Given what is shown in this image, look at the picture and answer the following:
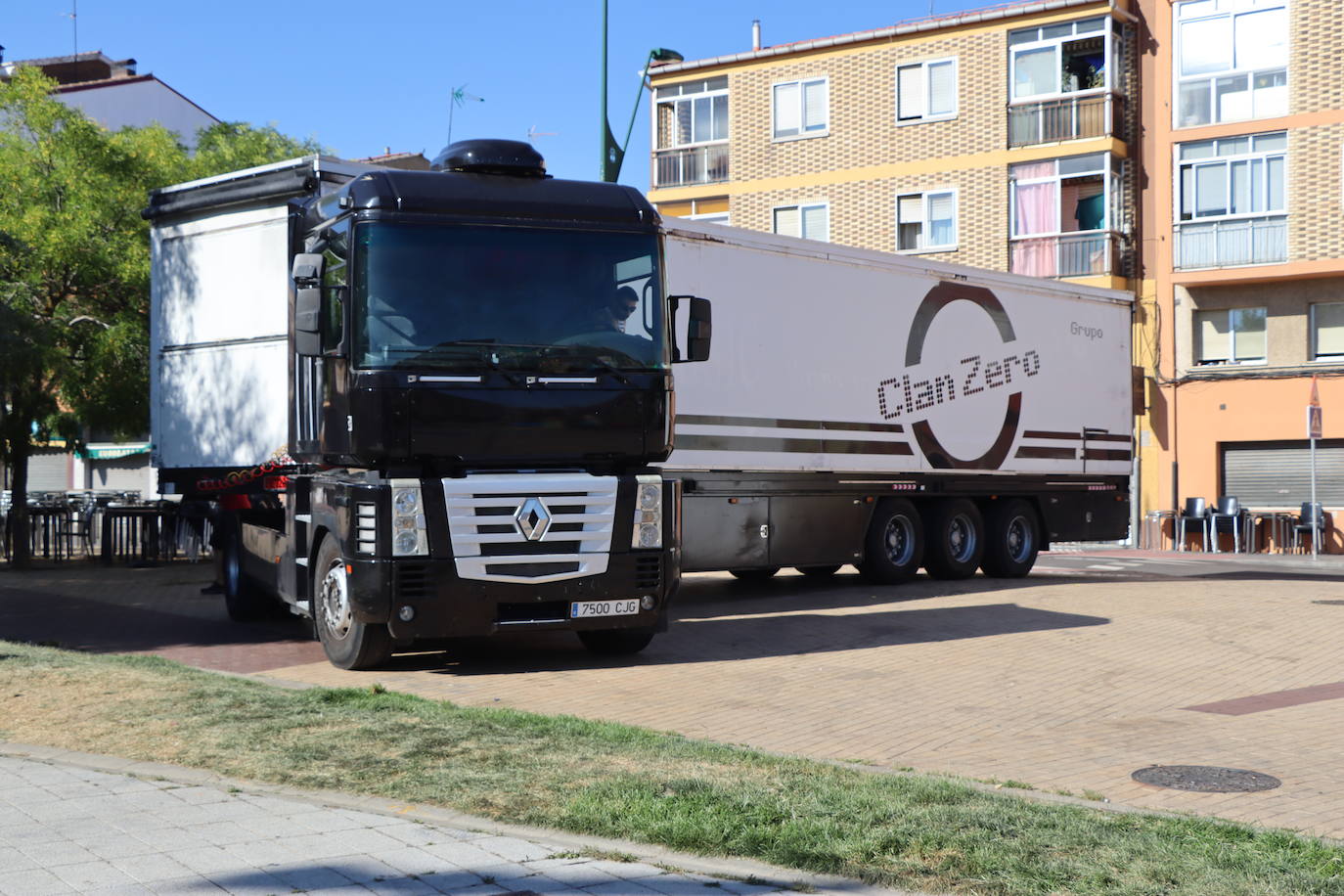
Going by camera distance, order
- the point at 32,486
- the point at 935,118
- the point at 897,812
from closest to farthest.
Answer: the point at 897,812 < the point at 935,118 < the point at 32,486

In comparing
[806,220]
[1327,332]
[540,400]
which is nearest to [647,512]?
[540,400]

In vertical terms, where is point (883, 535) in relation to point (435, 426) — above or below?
below

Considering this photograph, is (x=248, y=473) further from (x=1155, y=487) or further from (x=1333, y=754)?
(x=1155, y=487)

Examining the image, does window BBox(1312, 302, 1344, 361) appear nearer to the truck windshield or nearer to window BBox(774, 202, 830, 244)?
window BBox(774, 202, 830, 244)

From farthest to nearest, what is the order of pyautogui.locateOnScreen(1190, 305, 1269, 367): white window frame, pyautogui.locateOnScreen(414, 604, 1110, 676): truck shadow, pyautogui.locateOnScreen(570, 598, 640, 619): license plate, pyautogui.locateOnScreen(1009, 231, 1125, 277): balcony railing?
1. pyautogui.locateOnScreen(1009, 231, 1125, 277): balcony railing
2. pyautogui.locateOnScreen(1190, 305, 1269, 367): white window frame
3. pyautogui.locateOnScreen(414, 604, 1110, 676): truck shadow
4. pyautogui.locateOnScreen(570, 598, 640, 619): license plate

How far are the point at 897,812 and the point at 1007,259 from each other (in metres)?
29.6

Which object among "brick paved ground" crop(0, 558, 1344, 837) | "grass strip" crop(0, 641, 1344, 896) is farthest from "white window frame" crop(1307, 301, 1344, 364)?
"grass strip" crop(0, 641, 1344, 896)

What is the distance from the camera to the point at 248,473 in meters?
13.0

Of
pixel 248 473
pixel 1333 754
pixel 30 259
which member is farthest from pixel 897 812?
pixel 30 259

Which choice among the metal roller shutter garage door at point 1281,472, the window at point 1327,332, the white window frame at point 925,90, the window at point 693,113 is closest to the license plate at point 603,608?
the metal roller shutter garage door at point 1281,472

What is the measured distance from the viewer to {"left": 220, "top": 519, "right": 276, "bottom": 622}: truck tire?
13.6m

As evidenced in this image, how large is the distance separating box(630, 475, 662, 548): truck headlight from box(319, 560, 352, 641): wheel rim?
6.64 feet

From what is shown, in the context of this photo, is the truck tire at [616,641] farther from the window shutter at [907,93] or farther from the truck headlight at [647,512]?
the window shutter at [907,93]

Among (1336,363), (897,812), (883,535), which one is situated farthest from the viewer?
(1336,363)
